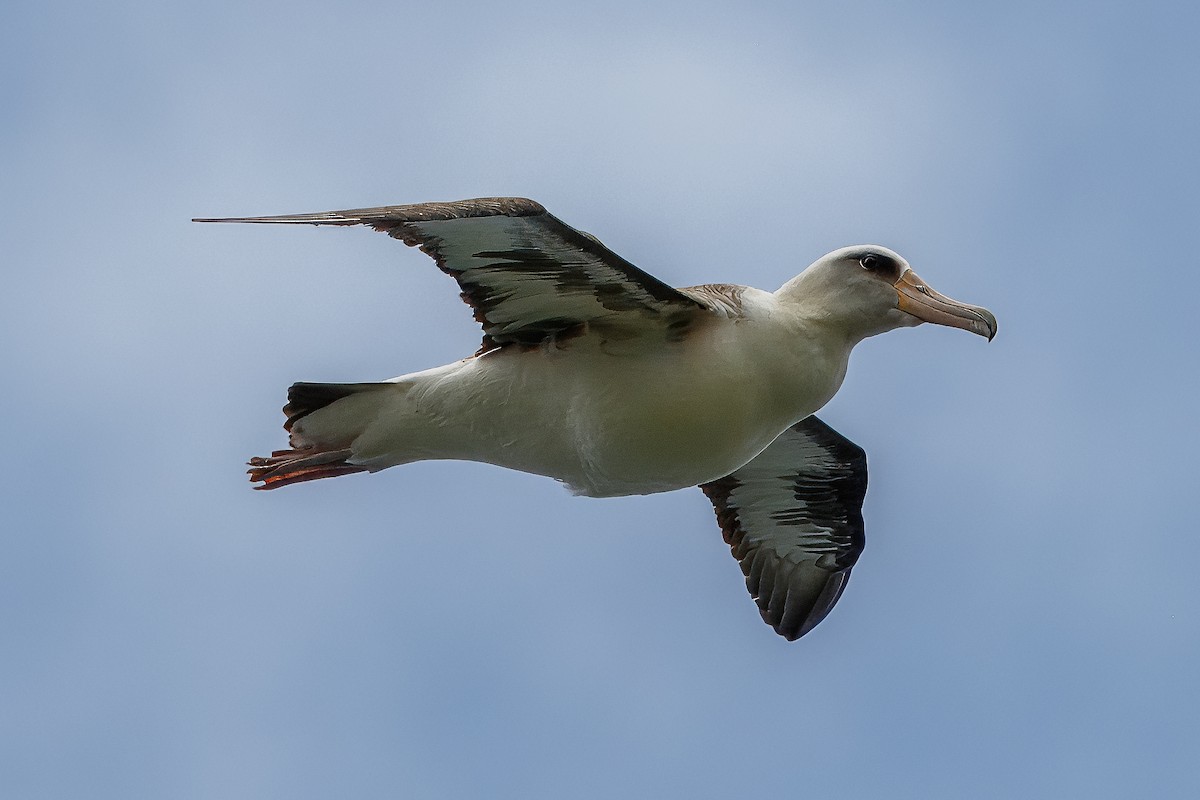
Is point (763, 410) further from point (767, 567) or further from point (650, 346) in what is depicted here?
point (767, 567)

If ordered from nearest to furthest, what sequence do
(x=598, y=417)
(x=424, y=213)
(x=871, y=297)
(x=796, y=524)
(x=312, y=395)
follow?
(x=424, y=213) → (x=598, y=417) → (x=871, y=297) → (x=312, y=395) → (x=796, y=524)

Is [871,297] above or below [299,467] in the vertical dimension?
above

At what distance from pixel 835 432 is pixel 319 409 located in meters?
4.29

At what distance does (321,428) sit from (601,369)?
2.05 meters

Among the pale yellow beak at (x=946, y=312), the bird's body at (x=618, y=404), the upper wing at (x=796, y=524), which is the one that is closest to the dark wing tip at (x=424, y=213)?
the bird's body at (x=618, y=404)

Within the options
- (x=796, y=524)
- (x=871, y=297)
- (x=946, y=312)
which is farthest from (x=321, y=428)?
(x=796, y=524)

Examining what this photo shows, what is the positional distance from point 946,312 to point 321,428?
4185 mm

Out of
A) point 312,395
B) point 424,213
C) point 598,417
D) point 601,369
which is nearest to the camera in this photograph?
point 424,213

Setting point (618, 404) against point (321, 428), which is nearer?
point (618, 404)

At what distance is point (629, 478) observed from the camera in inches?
447

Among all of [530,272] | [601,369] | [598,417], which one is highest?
[530,272]

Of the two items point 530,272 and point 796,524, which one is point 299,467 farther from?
point 796,524

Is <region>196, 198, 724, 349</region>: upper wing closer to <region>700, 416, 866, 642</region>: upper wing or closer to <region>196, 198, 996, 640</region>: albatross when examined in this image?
<region>196, 198, 996, 640</region>: albatross

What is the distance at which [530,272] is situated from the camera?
35.6 ft
